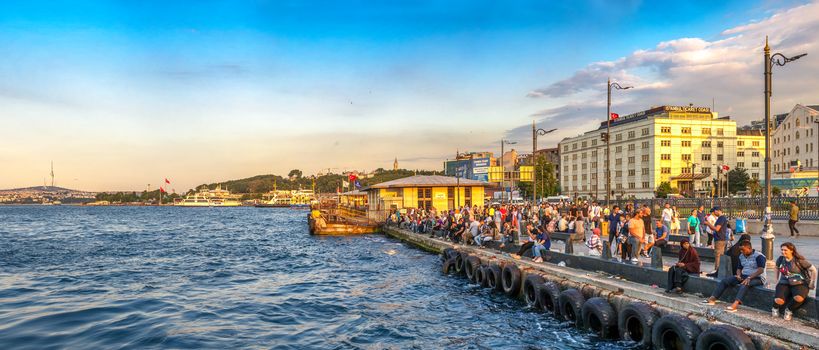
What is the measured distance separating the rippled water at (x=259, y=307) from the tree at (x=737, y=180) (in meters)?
74.5

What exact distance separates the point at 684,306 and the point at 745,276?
1.41m

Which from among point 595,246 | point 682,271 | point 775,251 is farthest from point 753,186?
point 682,271

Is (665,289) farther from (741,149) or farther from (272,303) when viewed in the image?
(741,149)

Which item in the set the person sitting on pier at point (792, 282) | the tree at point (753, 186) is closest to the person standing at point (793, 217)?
the person sitting on pier at point (792, 282)

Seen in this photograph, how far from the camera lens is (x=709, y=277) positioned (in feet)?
43.8

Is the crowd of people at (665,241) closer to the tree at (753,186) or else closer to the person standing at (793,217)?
the person standing at (793,217)

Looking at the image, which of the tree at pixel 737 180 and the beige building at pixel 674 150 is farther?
the beige building at pixel 674 150

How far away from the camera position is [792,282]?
1037 cm

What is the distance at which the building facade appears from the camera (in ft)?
275

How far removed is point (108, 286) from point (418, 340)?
1637 centimetres

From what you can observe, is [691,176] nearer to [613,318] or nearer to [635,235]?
[635,235]

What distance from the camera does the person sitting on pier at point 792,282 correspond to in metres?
10.3

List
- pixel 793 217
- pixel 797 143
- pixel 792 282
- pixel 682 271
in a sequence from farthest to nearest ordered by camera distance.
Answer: pixel 797 143 < pixel 793 217 < pixel 682 271 < pixel 792 282

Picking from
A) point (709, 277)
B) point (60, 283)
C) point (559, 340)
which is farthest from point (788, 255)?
point (60, 283)
